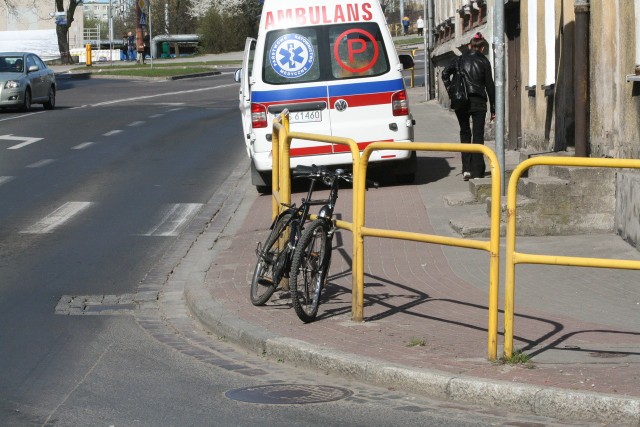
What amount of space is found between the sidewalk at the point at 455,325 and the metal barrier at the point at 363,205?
0.26 metres

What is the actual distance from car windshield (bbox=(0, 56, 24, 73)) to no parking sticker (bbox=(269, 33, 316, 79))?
1954cm

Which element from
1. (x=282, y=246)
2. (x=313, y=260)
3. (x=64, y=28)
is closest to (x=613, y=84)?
(x=282, y=246)

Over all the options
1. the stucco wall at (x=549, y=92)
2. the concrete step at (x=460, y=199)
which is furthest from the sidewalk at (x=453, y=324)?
the stucco wall at (x=549, y=92)

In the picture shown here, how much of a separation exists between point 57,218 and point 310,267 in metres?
6.90

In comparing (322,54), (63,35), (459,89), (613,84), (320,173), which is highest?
(63,35)

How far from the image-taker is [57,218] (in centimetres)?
1478

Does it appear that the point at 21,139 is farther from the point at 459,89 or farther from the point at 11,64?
the point at 459,89

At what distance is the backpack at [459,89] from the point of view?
51.8 ft

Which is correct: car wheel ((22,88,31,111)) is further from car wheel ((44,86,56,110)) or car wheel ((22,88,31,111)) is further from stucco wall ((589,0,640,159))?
stucco wall ((589,0,640,159))

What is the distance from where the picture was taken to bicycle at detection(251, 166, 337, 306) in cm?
878

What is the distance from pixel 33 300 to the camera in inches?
392

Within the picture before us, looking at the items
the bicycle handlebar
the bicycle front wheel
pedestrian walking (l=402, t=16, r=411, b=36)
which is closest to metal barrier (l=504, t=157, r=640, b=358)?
the bicycle front wheel

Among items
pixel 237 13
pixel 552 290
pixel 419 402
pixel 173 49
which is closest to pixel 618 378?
pixel 419 402

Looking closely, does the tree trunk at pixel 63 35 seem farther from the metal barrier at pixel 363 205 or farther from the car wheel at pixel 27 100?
the metal barrier at pixel 363 205
